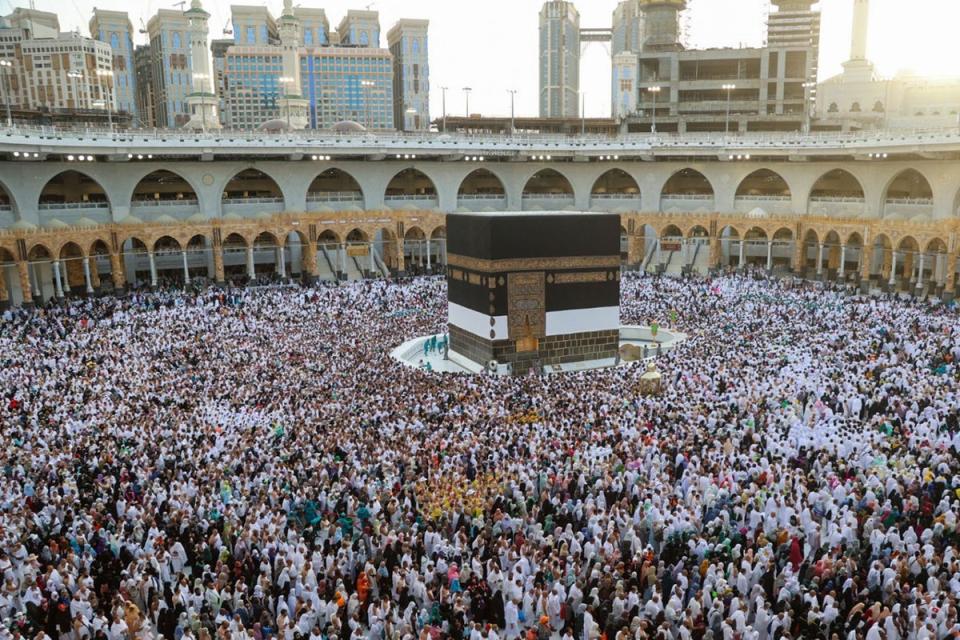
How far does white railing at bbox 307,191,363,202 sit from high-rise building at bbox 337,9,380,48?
3065 inches

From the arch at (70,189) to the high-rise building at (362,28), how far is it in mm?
79423

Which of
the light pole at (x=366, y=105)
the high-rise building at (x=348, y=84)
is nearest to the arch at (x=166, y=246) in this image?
the light pole at (x=366, y=105)

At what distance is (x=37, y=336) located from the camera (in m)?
20.7

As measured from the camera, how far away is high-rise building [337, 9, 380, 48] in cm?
11006

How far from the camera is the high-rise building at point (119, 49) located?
10594 cm

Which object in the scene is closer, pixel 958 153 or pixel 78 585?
pixel 78 585

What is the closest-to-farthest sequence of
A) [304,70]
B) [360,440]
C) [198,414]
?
1. [360,440]
2. [198,414]
3. [304,70]

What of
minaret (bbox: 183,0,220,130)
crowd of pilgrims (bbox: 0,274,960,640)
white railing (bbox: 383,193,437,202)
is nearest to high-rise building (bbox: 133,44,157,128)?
minaret (bbox: 183,0,220,130)

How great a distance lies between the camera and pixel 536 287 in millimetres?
20484

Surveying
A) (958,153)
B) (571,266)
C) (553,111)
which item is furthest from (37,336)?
(553,111)

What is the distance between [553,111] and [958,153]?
9759cm

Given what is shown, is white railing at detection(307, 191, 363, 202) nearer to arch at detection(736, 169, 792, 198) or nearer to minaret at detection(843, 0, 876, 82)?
arch at detection(736, 169, 792, 198)

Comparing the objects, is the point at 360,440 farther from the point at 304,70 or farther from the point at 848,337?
the point at 304,70

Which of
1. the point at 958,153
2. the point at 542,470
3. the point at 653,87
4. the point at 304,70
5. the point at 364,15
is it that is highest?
the point at 364,15
